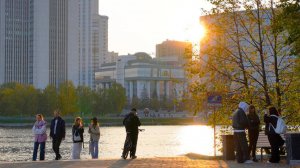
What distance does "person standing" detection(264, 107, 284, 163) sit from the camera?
67.6 ft

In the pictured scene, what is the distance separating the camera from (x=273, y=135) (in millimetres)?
20781

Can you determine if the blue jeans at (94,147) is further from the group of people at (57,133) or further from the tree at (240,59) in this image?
the tree at (240,59)

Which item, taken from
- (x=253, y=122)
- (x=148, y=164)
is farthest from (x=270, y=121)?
(x=148, y=164)

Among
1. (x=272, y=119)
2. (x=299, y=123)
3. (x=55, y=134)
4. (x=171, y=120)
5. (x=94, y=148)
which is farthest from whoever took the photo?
(x=171, y=120)

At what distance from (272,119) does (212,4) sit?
273 inches

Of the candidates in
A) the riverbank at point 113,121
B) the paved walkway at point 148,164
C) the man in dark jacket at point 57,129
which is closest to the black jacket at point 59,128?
the man in dark jacket at point 57,129

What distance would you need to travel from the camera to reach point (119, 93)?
7062 inches

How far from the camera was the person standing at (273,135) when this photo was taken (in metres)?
20.6

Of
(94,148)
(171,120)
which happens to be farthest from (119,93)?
(94,148)

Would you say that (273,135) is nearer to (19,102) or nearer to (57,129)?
(57,129)

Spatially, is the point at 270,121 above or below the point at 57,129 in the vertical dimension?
above

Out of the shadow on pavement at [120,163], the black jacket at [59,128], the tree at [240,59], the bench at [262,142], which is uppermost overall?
the tree at [240,59]

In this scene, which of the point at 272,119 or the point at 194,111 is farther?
the point at 194,111

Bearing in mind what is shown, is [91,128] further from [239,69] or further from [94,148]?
[239,69]
